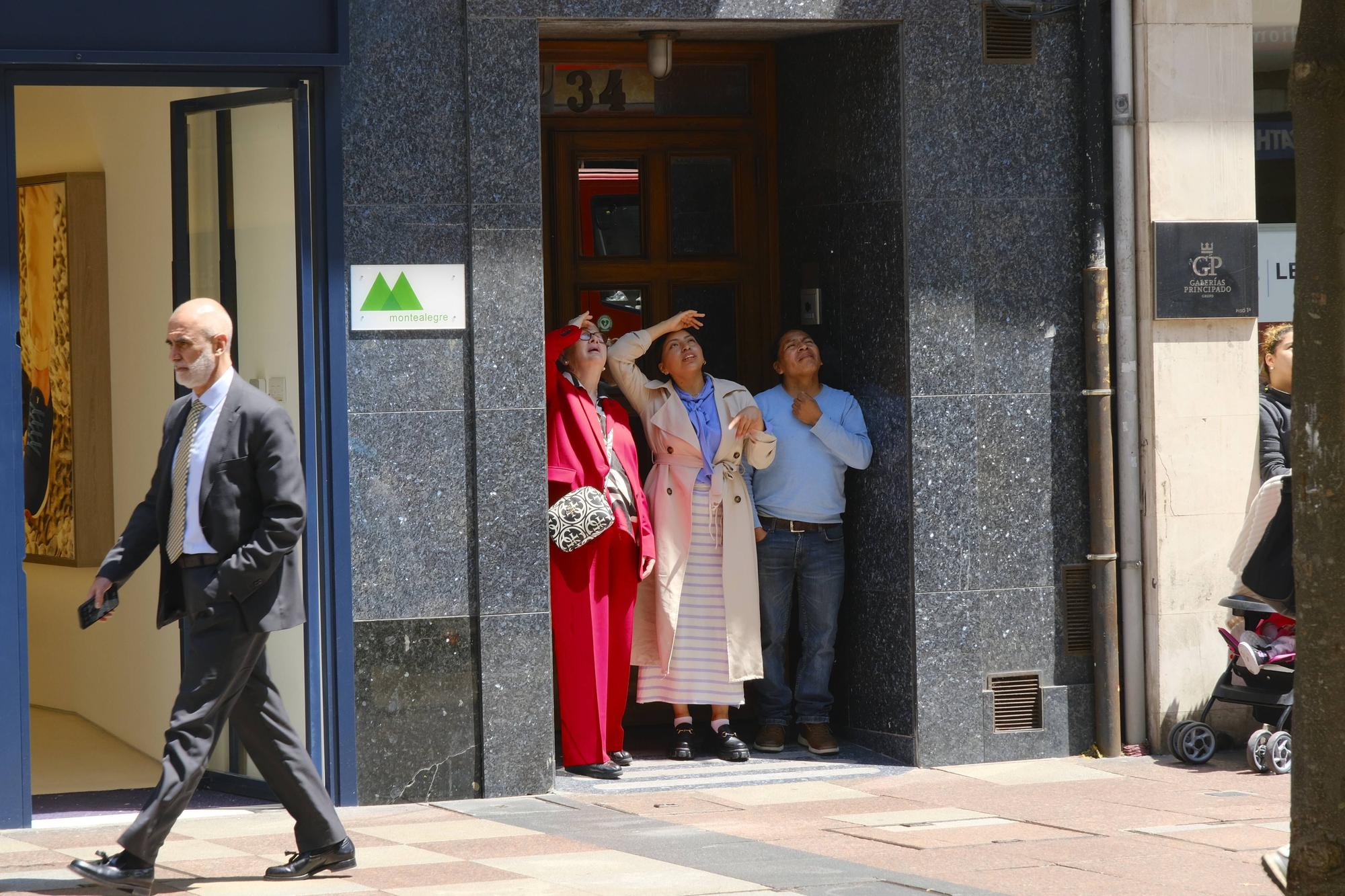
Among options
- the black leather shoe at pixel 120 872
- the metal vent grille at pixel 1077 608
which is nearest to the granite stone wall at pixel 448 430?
the black leather shoe at pixel 120 872

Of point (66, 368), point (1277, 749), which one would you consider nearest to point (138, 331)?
point (66, 368)

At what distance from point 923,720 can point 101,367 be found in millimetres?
4387

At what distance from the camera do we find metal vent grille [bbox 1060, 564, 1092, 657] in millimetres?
8727

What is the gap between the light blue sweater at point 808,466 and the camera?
8.73m

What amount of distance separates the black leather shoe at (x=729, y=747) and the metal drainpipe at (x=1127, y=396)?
175cm

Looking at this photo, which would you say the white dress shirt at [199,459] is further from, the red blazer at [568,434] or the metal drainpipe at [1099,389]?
the metal drainpipe at [1099,389]

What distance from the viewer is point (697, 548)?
868 cm

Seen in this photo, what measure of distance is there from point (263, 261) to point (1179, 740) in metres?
4.45

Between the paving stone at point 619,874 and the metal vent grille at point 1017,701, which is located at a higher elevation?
the metal vent grille at point 1017,701

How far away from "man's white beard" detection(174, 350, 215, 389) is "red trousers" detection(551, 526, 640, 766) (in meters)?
2.34

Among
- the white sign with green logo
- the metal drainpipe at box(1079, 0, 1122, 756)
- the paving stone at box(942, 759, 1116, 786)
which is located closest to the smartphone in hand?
the white sign with green logo

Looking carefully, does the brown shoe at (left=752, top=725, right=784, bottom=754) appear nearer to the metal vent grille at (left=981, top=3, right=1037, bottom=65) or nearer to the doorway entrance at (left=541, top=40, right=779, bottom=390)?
the doorway entrance at (left=541, top=40, right=779, bottom=390)

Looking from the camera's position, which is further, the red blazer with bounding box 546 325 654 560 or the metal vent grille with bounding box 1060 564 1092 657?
the metal vent grille with bounding box 1060 564 1092 657

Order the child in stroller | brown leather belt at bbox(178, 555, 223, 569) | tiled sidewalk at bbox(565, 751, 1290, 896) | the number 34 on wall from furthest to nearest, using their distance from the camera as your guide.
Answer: the number 34 on wall < the child in stroller < tiled sidewalk at bbox(565, 751, 1290, 896) < brown leather belt at bbox(178, 555, 223, 569)
